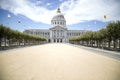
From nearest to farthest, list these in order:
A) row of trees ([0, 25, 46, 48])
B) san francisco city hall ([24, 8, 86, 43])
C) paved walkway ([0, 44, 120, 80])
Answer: paved walkway ([0, 44, 120, 80]) → row of trees ([0, 25, 46, 48]) → san francisco city hall ([24, 8, 86, 43])

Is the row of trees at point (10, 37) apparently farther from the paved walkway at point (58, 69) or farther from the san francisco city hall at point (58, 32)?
the san francisco city hall at point (58, 32)

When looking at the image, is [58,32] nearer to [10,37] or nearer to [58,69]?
[10,37]

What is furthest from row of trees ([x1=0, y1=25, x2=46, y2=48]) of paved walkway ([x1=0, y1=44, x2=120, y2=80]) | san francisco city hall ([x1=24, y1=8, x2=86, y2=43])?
san francisco city hall ([x1=24, y1=8, x2=86, y2=43])

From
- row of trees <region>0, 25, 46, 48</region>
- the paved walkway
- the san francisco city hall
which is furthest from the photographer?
the san francisco city hall

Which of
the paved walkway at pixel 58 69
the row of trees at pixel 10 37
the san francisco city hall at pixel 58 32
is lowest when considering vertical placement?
the paved walkway at pixel 58 69

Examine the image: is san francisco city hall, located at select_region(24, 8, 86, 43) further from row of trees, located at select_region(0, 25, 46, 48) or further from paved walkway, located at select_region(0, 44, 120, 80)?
paved walkway, located at select_region(0, 44, 120, 80)

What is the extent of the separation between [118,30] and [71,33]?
365 feet

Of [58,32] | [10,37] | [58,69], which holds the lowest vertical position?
[58,69]

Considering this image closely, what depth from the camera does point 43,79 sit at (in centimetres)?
693

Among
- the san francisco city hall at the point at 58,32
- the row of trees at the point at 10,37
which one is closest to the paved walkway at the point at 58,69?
the row of trees at the point at 10,37

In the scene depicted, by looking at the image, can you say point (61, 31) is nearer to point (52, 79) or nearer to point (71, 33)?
point (71, 33)

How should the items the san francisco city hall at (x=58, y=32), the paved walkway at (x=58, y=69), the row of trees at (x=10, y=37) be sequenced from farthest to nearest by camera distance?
the san francisco city hall at (x=58, y=32), the row of trees at (x=10, y=37), the paved walkway at (x=58, y=69)

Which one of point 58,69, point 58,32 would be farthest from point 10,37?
point 58,32

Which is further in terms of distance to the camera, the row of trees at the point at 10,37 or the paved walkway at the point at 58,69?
the row of trees at the point at 10,37
